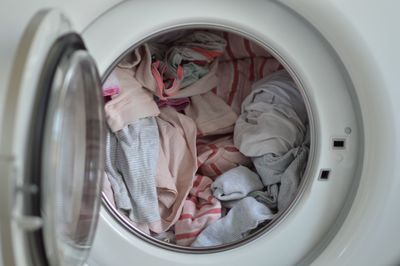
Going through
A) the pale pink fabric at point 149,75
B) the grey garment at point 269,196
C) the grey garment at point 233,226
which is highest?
the pale pink fabric at point 149,75

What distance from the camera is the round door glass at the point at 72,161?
21.4 inches

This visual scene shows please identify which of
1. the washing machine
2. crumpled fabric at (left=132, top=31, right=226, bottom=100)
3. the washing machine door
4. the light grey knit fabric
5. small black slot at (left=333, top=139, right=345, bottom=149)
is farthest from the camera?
crumpled fabric at (left=132, top=31, right=226, bottom=100)

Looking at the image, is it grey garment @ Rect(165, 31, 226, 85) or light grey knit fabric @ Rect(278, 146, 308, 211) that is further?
grey garment @ Rect(165, 31, 226, 85)

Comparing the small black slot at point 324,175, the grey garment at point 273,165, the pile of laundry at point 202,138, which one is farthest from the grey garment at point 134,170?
the small black slot at point 324,175

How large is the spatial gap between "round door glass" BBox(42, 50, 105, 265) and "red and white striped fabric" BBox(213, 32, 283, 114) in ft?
1.41

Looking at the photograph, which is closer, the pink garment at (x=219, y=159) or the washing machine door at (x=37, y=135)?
the washing machine door at (x=37, y=135)

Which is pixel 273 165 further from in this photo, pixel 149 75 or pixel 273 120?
pixel 149 75

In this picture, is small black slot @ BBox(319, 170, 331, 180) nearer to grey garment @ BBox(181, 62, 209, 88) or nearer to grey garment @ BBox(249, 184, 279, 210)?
grey garment @ BBox(249, 184, 279, 210)

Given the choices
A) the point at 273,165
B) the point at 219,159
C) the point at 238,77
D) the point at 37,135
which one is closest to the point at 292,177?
the point at 273,165

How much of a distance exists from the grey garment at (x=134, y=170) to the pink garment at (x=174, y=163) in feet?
0.11

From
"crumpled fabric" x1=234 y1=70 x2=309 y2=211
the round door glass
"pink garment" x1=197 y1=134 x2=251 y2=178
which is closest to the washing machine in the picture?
the round door glass

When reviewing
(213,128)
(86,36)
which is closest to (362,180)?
(213,128)

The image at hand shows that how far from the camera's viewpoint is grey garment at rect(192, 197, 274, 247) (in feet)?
3.20

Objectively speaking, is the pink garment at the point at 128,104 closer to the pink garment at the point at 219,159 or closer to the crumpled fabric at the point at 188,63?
the crumpled fabric at the point at 188,63
